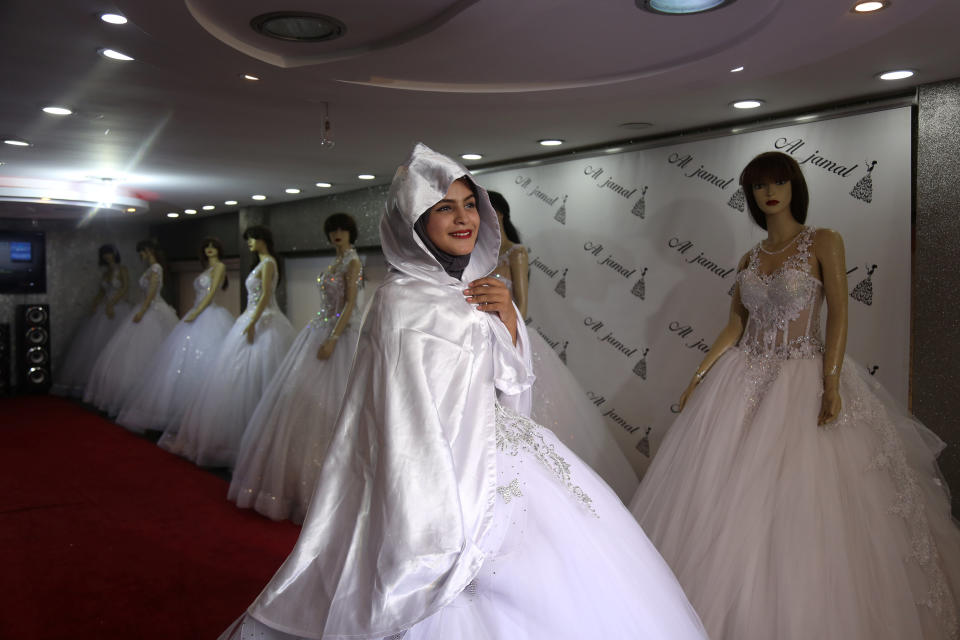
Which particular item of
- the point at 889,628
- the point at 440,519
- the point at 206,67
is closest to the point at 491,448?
the point at 440,519

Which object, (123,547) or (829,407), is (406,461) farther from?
(123,547)

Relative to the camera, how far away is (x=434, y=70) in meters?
3.13

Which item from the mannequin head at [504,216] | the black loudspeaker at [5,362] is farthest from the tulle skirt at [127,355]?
the mannequin head at [504,216]

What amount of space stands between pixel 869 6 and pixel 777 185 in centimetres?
76

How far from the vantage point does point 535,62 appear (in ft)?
9.94

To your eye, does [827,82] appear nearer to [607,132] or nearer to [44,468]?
[607,132]

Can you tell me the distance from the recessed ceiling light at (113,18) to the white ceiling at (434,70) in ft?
0.11

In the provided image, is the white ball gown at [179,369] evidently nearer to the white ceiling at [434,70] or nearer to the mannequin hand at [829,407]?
the white ceiling at [434,70]

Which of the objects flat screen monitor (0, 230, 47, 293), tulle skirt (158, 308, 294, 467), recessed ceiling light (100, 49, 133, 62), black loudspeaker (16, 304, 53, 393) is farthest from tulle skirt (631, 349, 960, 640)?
black loudspeaker (16, 304, 53, 393)

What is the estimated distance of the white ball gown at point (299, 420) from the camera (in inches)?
172

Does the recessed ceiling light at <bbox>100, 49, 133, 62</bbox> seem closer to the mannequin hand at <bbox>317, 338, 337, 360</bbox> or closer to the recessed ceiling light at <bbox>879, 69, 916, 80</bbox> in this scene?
the mannequin hand at <bbox>317, 338, 337, 360</bbox>

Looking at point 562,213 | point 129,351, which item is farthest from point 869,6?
point 129,351

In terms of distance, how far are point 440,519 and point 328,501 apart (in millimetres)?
325

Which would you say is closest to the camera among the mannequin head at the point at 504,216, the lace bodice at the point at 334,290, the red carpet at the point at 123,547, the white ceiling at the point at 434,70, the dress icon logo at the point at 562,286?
the white ceiling at the point at 434,70
